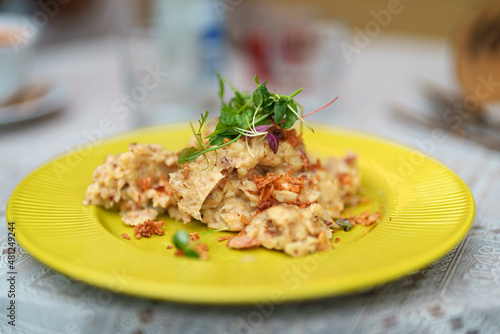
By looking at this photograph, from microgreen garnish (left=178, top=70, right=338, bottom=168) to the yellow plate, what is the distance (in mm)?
303

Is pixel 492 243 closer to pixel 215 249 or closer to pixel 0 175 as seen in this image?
pixel 215 249

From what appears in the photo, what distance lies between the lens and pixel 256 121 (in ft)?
5.89

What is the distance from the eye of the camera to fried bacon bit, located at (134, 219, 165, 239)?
172 cm

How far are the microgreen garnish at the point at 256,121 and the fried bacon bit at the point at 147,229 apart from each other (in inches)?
9.7

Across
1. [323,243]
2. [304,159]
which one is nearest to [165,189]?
[304,159]

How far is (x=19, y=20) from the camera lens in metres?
3.24

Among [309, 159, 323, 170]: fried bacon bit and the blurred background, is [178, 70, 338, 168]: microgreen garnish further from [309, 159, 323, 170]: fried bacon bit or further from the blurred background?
the blurred background

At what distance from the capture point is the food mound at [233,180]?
5.70ft

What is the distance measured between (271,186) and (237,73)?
273 centimetres

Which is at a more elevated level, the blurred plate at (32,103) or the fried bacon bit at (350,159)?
the blurred plate at (32,103)

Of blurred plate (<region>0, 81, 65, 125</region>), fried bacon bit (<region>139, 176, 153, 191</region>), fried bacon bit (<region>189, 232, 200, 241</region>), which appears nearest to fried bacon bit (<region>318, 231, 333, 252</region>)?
fried bacon bit (<region>189, 232, 200, 241</region>)
